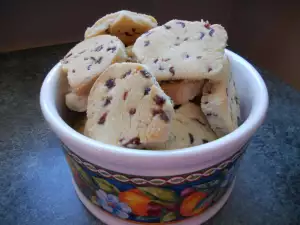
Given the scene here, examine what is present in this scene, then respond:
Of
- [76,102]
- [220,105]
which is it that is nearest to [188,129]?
[220,105]

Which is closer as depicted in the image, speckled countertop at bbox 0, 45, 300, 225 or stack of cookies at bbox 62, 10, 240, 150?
stack of cookies at bbox 62, 10, 240, 150

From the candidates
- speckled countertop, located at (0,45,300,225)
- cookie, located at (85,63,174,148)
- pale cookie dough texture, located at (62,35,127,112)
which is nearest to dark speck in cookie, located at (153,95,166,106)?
cookie, located at (85,63,174,148)

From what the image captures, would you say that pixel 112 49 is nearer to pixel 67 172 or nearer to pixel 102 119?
pixel 102 119

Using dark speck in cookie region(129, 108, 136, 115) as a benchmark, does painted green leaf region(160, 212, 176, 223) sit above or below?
below

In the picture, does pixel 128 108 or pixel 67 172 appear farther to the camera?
pixel 67 172

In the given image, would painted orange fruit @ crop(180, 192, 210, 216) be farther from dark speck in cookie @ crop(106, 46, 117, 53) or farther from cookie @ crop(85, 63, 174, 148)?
dark speck in cookie @ crop(106, 46, 117, 53)

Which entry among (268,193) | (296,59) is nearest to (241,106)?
(268,193)

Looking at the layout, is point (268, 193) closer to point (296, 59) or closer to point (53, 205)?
point (53, 205)
